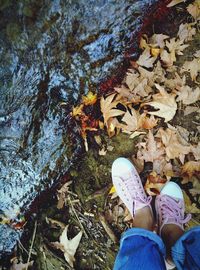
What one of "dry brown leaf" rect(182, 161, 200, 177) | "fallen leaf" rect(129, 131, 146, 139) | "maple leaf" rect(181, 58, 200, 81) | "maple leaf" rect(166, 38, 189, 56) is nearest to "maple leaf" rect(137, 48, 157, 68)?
"maple leaf" rect(166, 38, 189, 56)

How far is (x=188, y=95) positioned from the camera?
9.04 feet

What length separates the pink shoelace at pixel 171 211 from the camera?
2.64 metres

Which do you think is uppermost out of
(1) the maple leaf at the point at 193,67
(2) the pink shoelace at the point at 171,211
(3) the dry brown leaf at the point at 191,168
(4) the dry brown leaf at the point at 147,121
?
(1) the maple leaf at the point at 193,67

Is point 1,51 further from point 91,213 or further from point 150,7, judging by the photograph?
point 91,213

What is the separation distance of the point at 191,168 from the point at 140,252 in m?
0.82

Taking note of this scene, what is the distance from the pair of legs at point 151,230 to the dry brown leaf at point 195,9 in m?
1.31

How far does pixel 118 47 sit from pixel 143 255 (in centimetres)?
162

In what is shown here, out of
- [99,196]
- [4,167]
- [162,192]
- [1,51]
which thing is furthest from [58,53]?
[162,192]

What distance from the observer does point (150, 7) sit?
277cm

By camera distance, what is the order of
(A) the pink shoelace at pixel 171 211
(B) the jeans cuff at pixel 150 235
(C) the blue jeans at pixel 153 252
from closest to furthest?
1. (C) the blue jeans at pixel 153 252
2. (B) the jeans cuff at pixel 150 235
3. (A) the pink shoelace at pixel 171 211

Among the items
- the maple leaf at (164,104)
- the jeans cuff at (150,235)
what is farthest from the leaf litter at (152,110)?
the jeans cuff at (150,235)

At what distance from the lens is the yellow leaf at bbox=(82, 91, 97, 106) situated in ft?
9.25

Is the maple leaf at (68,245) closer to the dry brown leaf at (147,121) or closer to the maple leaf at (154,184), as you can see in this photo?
the maple leaf at (154,184)

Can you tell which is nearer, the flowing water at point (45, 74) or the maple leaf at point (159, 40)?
the flowing water at point (45, 74)
